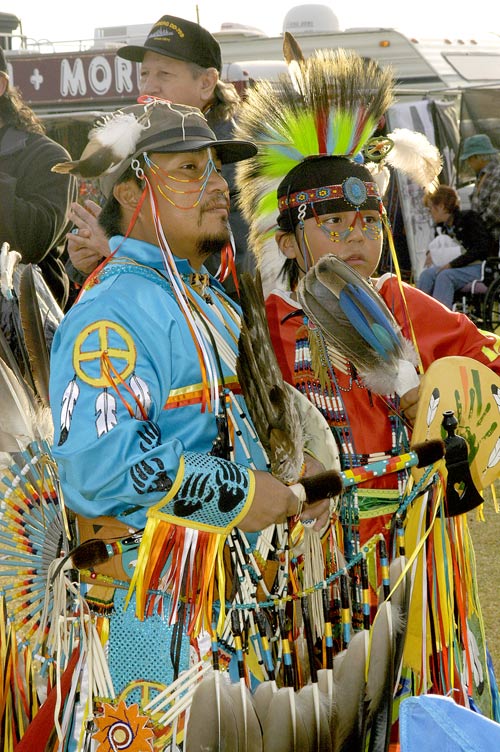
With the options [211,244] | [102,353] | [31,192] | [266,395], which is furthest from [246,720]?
[31,192]

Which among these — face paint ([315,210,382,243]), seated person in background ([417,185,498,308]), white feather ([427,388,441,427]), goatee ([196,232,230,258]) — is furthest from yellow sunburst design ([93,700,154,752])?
seated person in background ([417,185,498,308])

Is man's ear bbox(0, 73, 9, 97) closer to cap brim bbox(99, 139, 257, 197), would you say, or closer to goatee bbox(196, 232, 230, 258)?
cap brim bbox(99, 139, 257, 197)

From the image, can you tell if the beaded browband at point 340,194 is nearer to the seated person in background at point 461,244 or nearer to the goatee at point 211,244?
the goatee at point 211,244

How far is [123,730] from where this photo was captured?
72.7 inches

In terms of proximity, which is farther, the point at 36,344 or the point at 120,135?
the point at 36,344

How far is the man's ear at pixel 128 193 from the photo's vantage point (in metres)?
2.05

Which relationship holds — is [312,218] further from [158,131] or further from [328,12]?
[328,12]

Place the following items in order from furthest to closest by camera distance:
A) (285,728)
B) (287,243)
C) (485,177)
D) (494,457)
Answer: (485,177)
(287,243)
(494,457)
(285,728)

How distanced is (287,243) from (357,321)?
0.49 meters

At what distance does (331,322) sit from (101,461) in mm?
682

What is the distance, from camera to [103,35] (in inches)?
556

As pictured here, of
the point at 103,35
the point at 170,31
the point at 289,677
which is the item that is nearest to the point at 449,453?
the point at 289,677

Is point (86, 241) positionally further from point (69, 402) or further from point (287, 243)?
point (69, 402)

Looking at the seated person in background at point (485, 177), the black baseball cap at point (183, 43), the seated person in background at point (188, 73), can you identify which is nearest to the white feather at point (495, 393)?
the seated person in background at point (188, 73)
